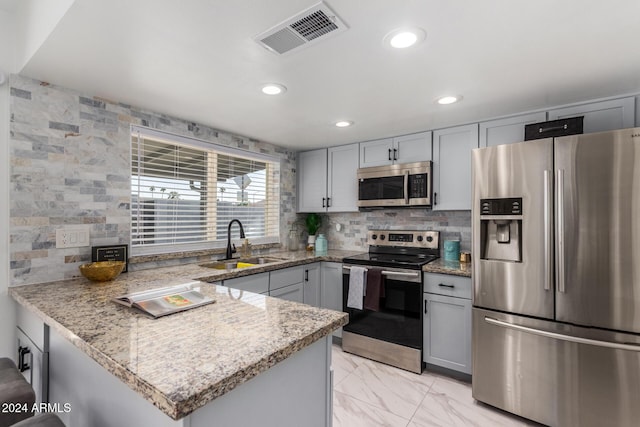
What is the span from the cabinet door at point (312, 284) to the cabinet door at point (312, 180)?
78 cm

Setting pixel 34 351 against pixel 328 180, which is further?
pixel 328 180

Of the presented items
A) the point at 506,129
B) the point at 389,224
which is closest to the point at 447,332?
the point at 389,224

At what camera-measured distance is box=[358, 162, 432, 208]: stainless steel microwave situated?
2.87m

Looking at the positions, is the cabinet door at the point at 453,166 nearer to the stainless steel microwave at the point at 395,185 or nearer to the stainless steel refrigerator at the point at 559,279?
the stainless steel microwave at the point at 395,185

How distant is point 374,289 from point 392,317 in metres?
0.28

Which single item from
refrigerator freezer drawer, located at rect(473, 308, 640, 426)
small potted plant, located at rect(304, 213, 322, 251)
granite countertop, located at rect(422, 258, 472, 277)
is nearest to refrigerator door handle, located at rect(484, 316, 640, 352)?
refrigerator freezer drawer, located at rect(473, 308, 640, 426)

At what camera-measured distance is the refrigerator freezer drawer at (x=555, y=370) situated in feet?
5.43

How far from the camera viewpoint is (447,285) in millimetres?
2426

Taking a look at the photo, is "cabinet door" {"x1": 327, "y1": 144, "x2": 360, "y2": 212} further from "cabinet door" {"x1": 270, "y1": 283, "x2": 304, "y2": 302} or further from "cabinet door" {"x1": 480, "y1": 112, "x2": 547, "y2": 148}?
"cabinet door" {"x1": 480, "y1": 112, "x2": 547, "y2": 148}

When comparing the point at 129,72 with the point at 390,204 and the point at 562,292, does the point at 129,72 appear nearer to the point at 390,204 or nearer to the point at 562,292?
the point at 390,204

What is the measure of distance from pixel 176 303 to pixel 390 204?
86.9 inches

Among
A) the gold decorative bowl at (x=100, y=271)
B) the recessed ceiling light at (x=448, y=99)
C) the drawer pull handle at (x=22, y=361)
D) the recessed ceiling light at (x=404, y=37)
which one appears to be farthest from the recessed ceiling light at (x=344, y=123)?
the drawer pull handle at (x=22, y=361)

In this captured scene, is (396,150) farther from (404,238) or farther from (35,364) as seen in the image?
(35,364)

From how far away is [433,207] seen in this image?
9.40ft
